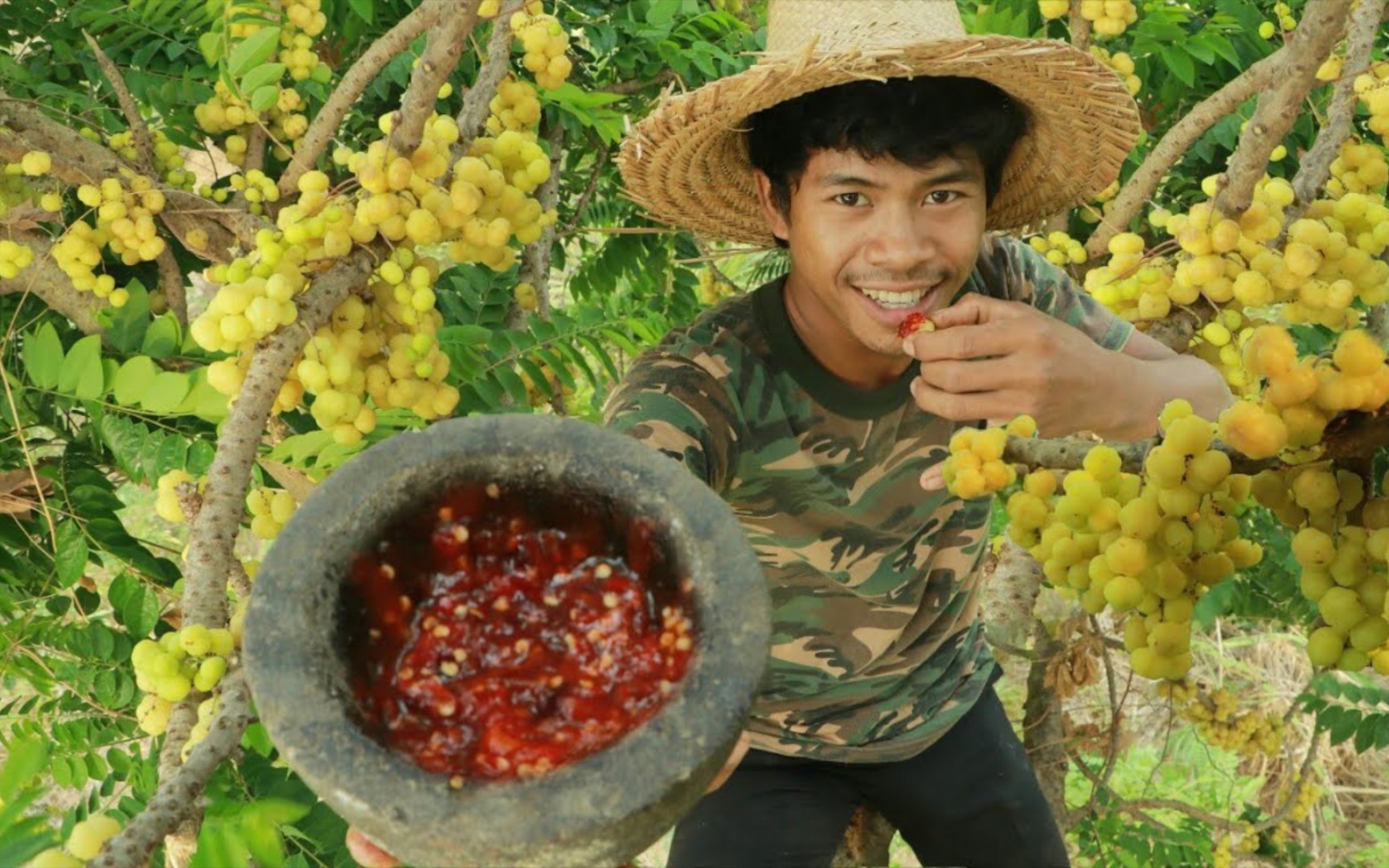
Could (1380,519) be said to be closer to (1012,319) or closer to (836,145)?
(1012,319)

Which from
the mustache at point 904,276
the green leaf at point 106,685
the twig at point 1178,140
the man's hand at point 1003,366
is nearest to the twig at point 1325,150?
the twig at point 1178,140

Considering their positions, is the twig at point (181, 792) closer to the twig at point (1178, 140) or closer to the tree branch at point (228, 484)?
the tree branch at point (228, 484)

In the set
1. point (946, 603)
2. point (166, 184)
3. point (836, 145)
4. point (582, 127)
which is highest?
point (836, 145)

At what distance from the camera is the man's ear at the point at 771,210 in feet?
7.76

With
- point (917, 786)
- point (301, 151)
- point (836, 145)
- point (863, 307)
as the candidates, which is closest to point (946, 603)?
point (917, 786)

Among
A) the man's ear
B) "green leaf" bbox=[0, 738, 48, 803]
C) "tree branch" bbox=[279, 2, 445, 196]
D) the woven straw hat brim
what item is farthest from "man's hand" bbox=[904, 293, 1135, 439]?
"green leaf" bbox=[0, 738, 48, 803]

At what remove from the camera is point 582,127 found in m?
3.29

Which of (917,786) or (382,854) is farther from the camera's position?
(917,786)

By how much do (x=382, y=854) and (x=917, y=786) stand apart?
1.67m

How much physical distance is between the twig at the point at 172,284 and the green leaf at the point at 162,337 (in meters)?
0.10

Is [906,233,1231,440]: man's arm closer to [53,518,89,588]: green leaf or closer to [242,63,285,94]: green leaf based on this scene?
[242,63,285,94]: green leaf

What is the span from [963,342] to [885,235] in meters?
0.34

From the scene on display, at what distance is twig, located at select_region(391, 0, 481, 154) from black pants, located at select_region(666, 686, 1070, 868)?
1371 mm

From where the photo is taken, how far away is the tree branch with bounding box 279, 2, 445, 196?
1.71 m
